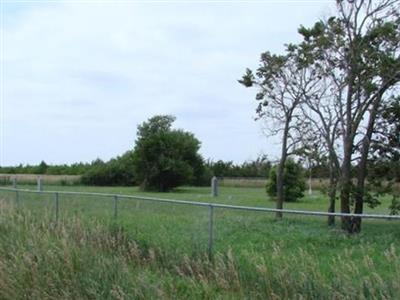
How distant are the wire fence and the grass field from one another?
3cm

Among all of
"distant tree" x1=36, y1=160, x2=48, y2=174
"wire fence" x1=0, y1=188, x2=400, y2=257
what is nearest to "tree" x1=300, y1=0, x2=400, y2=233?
"wire fence" x1=0, y1=188, x2=400, y2=257

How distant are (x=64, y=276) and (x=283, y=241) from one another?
8.96 feet

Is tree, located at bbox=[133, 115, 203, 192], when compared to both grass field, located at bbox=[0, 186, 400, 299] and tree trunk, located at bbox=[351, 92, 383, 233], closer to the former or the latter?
tree trunk, located at bbox=[351, 92, 383, 233]

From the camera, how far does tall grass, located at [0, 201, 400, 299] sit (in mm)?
6148

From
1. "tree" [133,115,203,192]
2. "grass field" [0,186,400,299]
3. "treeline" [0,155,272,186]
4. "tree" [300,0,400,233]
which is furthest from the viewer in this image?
"treeline" [0,155,272,186]

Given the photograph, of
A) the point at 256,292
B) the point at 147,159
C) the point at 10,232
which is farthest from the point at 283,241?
the point at 147,159

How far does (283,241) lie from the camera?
823cm

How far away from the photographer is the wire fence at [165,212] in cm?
912

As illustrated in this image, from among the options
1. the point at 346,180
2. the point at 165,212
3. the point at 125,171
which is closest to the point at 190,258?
the point at 165,212

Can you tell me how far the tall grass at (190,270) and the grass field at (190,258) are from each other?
0.5 inches

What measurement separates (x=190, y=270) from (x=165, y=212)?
2754mm

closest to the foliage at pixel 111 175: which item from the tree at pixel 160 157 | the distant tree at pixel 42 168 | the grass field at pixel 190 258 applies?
the tree at pixel 160 157

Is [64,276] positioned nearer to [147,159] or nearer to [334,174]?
[334,174]

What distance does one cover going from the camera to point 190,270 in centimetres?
795
